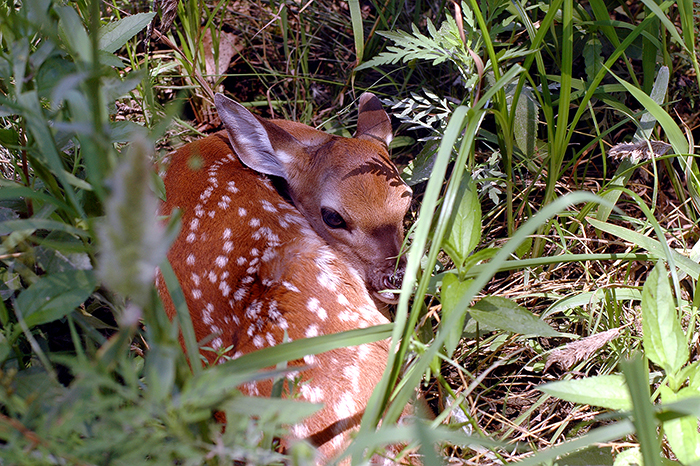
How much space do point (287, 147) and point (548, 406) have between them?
1.82m

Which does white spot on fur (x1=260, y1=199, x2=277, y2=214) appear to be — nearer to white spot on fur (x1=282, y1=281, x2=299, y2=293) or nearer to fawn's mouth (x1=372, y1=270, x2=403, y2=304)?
white spot on fur (x1=282, y1=281, x2=299, y2=293)

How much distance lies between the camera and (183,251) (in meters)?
2.39

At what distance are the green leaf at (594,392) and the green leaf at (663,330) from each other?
0.47 ft

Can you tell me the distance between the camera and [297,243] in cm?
255

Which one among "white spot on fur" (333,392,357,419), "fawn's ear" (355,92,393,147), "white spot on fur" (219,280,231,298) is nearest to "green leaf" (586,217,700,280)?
"white spot on fur" (333,392,357,419)

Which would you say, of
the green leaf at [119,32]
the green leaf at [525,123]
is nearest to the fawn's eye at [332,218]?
the green leaf at [525,123]

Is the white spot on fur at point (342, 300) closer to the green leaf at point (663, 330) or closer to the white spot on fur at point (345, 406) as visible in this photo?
the white spot on fur at point (345, 406)

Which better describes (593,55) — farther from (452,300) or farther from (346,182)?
(452,300)

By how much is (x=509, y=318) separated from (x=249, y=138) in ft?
5.72

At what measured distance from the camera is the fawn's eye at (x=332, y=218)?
286 centimetres

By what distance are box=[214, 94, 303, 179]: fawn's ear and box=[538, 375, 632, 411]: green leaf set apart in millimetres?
1920

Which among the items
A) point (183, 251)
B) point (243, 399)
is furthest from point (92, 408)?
point (183, 251)

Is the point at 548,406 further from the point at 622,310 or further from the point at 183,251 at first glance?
the point at 183,251

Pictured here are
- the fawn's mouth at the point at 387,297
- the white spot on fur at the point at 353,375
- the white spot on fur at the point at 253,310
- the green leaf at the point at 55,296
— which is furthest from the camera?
the fawn's mouth at the point at 387,297
